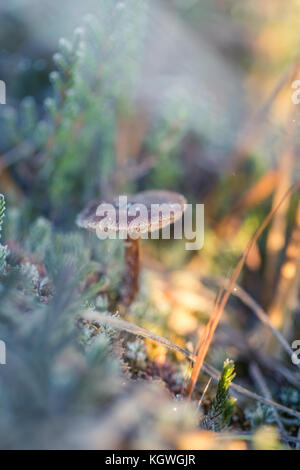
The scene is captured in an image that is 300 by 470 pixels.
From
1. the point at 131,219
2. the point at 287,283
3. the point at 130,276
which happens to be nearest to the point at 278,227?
the point at 287,283

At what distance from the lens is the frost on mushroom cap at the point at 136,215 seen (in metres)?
1.04

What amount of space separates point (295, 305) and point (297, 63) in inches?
43.6

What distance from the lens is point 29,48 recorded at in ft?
6.84

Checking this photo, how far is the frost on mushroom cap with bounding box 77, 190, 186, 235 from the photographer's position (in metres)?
1.04

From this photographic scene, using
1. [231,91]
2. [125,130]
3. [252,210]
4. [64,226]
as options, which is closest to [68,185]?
[64,226]

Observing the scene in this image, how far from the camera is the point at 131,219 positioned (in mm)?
1052

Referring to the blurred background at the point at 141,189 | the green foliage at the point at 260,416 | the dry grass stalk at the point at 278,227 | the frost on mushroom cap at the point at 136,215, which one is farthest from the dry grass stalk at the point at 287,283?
the frost on mushroom cap at the point at 136,215

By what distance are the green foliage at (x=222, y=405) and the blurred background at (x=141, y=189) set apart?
106 mm

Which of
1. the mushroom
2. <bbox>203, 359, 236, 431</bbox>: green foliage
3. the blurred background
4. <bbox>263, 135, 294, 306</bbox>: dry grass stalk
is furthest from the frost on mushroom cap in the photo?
<bbox>263, 135, 294, 306</bbox>: dry grass stalk

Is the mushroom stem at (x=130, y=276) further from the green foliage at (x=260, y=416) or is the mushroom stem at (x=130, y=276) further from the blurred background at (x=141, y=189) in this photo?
the green foliage at (x=260, y=416)

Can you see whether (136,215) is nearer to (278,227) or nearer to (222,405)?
(222,405)

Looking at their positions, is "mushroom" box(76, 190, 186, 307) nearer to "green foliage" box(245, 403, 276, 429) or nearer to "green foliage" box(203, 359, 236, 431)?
"green foliage" box(203, 359, 236, 431)

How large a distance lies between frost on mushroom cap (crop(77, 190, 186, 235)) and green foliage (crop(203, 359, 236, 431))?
46 cm

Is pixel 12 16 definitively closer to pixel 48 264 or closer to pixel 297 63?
pixel 297 63
